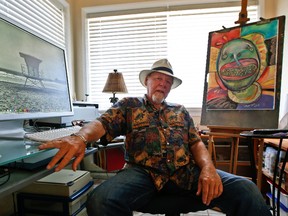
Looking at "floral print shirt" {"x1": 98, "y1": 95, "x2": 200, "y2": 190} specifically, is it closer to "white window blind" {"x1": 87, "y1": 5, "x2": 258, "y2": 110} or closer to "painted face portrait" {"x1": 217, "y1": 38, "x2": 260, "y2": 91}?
"painted face portrait" {"x1": 217, "y1": 38, "x2": 260, "y2": 91}

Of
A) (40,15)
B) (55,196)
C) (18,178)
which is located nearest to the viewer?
(18,178)

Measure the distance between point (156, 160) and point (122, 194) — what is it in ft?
0.94

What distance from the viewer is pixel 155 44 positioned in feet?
8.04

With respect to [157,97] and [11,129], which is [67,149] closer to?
[11,129]

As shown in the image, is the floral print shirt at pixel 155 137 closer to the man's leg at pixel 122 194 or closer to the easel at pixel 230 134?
the man's leg at pixel 122 194

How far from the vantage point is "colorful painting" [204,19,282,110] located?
1.53 m

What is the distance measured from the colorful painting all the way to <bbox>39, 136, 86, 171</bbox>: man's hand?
1303 millimetres

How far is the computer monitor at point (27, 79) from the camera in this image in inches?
32.3

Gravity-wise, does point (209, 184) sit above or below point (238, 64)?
below

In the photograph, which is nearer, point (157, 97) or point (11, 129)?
point (11, 129)

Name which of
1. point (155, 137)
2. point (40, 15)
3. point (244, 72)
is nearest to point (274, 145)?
point (244, 72)

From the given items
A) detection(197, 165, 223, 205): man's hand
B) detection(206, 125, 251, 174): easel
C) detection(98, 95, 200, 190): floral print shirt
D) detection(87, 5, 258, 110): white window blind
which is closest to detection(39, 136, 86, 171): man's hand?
detection(98, 95, 200, 190): floral print shirt

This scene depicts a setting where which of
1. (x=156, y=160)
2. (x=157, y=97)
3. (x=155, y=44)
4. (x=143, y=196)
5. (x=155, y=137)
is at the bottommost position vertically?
(x=143, y=196)

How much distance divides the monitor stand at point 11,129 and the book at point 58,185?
1.14ft
